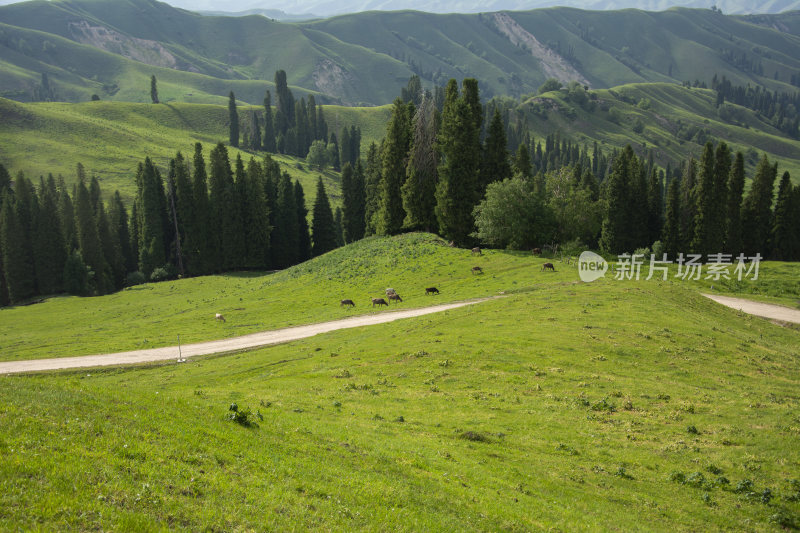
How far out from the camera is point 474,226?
70.6m

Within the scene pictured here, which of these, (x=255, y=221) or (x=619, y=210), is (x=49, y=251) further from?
(x=619, y=210)

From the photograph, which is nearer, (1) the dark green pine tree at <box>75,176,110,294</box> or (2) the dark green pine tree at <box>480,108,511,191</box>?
(2) the dark green pine tree at <box>480,108,511,191</box>

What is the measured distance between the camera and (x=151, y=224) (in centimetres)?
10556

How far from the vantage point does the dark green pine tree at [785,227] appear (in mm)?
85438

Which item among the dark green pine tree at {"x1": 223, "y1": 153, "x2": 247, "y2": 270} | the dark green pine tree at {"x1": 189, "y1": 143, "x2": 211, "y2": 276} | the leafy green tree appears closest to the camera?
the leafy green tree

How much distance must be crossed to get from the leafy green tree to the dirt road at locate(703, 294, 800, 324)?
23016 millimetres

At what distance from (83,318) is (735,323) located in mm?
76117

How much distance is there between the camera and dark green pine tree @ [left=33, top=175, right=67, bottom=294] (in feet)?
318

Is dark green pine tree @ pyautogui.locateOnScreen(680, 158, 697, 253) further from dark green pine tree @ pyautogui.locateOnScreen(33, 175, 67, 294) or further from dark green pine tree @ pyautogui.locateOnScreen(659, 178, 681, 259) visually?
dark green pine tree @ pyautogui.locateOnScreen(33, 175, 67, 294)

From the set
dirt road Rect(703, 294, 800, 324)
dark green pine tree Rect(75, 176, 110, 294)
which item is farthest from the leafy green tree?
dark green pine tree Rect(75, 176, 110, 294)

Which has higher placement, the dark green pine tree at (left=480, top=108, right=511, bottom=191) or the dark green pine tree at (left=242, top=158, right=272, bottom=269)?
the dark green pine tree at (left=480, top=108, right=511, bottom=191)

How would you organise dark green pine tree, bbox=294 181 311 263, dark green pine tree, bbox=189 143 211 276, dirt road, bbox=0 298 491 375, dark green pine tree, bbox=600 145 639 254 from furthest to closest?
1. dark green pine tree, bbox=294 181 311 263
2. dark green pine tree, bbox=189 143 211 276
3. dark green pine tree, bbox=600 145 639 254
4. dirt road, bbox=0 298 491 375

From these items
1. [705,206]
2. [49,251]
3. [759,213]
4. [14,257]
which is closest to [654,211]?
[759,213]

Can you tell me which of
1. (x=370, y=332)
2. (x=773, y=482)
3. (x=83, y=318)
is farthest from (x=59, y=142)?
(x=773, y=482)
